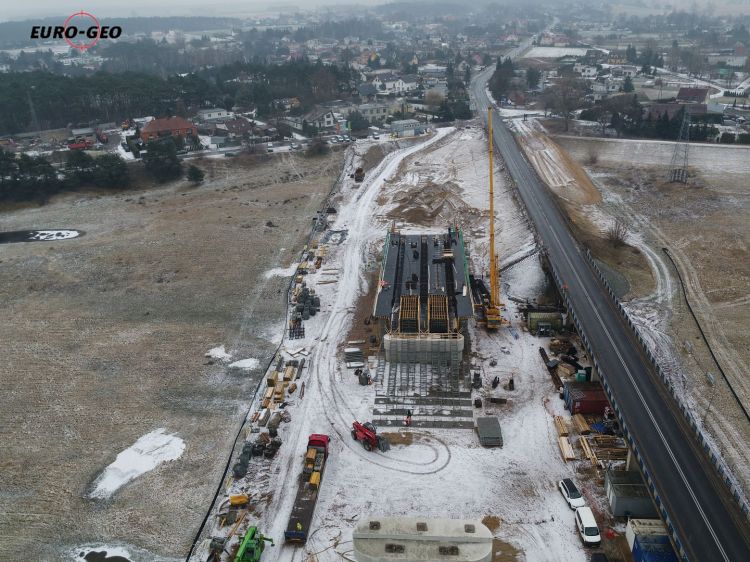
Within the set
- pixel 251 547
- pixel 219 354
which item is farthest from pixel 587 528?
pixel 219 354

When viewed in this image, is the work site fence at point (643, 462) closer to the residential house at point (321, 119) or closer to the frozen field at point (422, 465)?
A: the frozen field at point (422, 465)

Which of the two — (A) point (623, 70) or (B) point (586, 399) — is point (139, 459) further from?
(A) point (623, 70)

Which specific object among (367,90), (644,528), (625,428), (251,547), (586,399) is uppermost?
(367,90)

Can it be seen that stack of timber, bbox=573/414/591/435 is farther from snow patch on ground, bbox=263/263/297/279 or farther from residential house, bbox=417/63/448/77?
residential house, bbox=417/63/448/77

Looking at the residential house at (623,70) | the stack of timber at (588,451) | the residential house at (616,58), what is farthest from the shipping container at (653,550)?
the residential house at (616,58)

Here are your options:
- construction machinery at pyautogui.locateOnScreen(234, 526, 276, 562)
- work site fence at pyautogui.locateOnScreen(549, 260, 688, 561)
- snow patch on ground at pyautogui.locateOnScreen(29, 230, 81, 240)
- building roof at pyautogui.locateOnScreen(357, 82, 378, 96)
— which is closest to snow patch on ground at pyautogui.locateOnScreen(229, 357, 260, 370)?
construction machinery at pyautogui.locateOnScreen(234, 526, 276, 562)

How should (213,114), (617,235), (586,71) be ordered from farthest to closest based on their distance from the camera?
1. (586,71)
2. (213,114)
3. (617,235)
